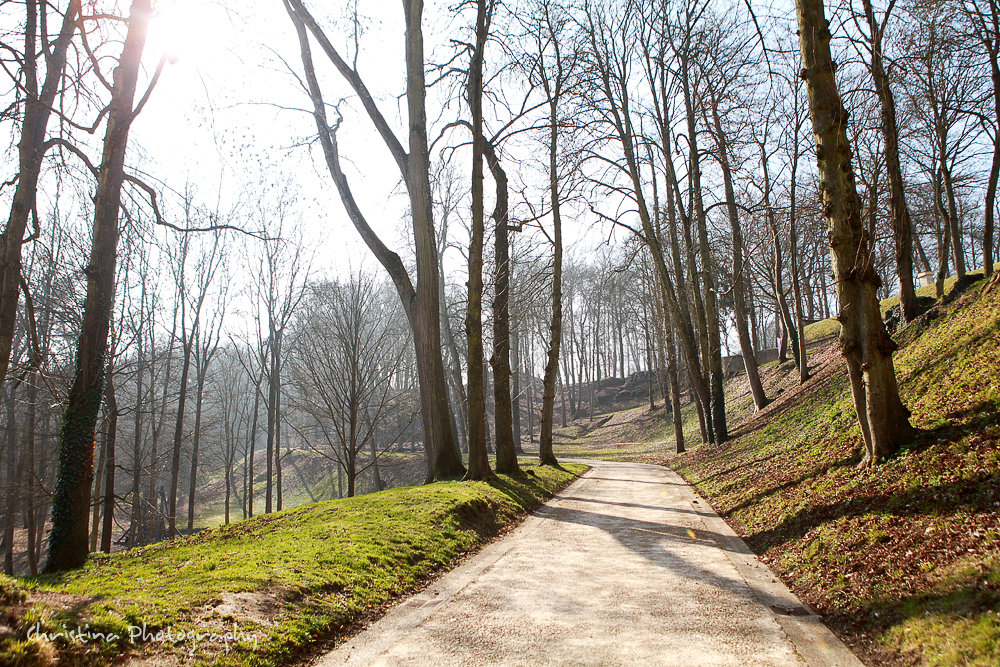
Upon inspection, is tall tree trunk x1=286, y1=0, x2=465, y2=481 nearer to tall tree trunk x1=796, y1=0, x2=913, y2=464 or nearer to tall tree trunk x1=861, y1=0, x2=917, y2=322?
tall tree trunk x1=796, y1=0, x2=913, y2=464

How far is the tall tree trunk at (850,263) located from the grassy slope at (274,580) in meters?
5.00

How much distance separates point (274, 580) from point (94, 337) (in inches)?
216

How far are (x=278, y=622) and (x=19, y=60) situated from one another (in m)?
8.44

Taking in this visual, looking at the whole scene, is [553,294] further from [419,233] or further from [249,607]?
[249,607]

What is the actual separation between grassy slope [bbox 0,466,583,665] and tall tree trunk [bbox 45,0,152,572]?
0.61 metres

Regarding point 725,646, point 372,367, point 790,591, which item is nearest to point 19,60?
point 372,367

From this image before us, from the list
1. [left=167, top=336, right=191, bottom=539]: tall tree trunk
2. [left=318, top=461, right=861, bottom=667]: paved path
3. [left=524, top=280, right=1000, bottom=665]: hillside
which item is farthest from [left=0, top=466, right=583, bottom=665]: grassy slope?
[left=167, top=336, right=191, bottom=539]: tall tree trunk

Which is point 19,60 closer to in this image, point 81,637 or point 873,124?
point 81,637

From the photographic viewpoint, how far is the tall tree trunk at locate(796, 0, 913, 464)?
5570 mm

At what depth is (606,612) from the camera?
4.00 metres

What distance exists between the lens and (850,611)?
370cm

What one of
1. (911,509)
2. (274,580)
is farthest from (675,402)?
(274,580)

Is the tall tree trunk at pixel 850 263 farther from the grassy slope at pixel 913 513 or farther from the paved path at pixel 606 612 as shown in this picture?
the paved path at pixel 606 612

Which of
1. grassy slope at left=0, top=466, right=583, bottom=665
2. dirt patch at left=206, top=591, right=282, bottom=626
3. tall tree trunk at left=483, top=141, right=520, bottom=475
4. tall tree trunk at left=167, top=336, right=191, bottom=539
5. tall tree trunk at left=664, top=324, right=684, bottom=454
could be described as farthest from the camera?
tall tree trunk at left=664, top=324, right=684, bottom=454
